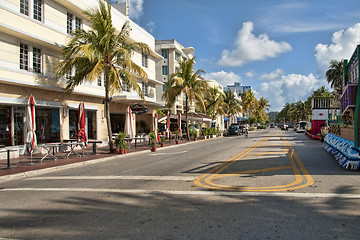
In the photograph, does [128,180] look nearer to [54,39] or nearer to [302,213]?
[302,213]

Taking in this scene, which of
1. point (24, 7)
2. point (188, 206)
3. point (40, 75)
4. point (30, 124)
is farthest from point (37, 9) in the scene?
point (188, 206)

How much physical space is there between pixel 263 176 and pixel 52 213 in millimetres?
5873

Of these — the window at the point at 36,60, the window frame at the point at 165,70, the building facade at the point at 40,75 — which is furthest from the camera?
the window frame at the point at 165,70

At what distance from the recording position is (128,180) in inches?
334

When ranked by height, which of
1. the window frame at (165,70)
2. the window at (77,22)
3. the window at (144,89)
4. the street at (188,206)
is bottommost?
the street at (188,206)

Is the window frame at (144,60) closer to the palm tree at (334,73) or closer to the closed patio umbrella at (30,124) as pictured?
the closed patio umbrella at (30,124)

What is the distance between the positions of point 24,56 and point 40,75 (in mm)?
1329

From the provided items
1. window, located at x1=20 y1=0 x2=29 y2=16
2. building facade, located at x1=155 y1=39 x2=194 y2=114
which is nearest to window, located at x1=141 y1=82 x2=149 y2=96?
window, located at x1=20 y1=0 x2=29 y2=16

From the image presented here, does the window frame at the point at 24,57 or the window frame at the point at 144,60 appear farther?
the window frame at the point at 144,60

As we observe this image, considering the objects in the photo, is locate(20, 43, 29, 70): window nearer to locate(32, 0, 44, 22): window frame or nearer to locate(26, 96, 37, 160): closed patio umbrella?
locate(32, 0, 44, 22): window frame

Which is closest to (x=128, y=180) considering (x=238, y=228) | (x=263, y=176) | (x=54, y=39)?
(x=263, y=176)

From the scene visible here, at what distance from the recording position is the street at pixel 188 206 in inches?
168

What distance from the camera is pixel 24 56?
1602cm

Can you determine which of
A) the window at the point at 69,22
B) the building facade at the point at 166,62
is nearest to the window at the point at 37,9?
the window at the point at 69,22
